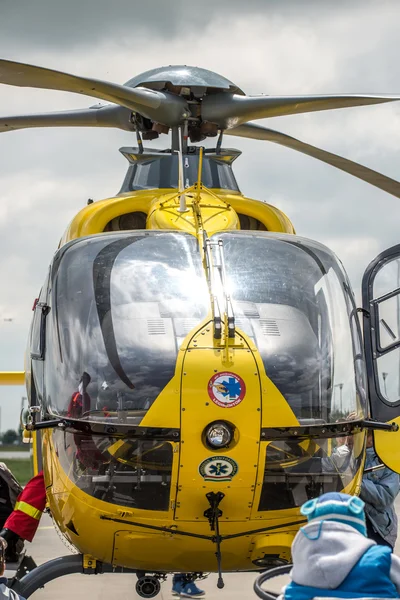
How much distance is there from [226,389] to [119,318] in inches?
35.4

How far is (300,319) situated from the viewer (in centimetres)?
662

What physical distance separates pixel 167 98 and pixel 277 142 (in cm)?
224

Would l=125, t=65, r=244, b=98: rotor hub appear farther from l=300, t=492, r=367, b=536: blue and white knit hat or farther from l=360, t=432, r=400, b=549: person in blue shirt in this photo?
l=300, t=492, r=367, b=536: blue and white knit hat

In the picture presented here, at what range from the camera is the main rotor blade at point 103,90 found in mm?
6605

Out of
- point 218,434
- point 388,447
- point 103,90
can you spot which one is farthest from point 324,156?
point 218,434

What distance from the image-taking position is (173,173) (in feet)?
29.7

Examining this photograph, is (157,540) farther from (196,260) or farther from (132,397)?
(196,260)

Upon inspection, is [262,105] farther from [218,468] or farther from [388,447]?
[218,468]

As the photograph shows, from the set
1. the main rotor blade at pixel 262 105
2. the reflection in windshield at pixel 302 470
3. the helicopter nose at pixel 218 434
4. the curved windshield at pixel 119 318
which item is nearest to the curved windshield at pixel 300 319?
the reflection in windshield at pixel 302 470

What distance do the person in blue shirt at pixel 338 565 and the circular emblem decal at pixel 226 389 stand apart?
2647 mm

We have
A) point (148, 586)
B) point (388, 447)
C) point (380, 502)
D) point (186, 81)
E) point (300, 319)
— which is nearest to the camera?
point (300, 319)

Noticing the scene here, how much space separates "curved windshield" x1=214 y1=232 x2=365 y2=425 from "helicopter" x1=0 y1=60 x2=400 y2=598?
11mm

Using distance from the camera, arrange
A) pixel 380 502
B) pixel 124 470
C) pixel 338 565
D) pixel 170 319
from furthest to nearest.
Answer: pixel 380 502 → pixel 170 319 → pixel 124 470 → pixel 338 565

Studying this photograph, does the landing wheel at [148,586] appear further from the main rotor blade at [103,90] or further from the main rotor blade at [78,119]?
the main rotor blade at [78,119]
